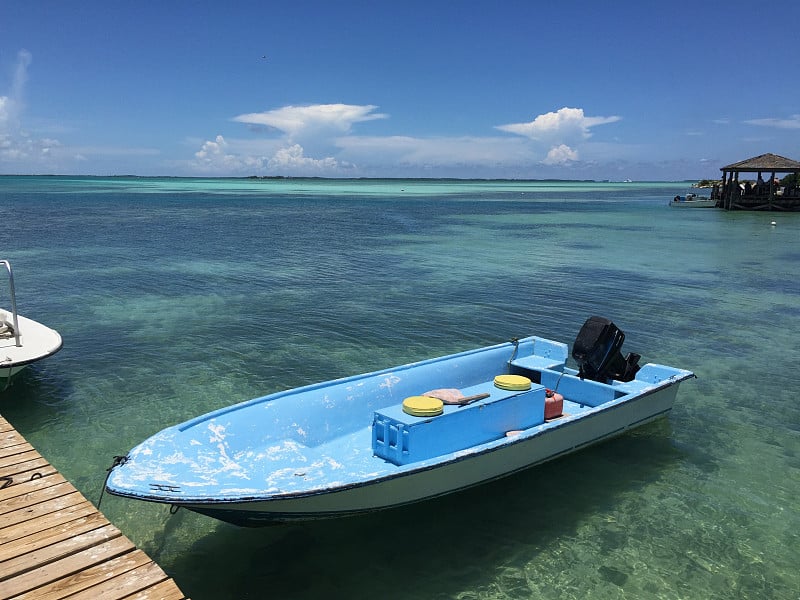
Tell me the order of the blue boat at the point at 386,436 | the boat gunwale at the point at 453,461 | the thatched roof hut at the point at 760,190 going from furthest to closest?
the thatched roof hut at the point at 760,190, the blue boat at the point at 386,436, the boat gunwale at the point at 453,461

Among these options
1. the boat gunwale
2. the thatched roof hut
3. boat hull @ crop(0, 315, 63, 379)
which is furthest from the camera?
the thatched roof hut

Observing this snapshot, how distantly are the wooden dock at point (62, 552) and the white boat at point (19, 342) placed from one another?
15.1 feet

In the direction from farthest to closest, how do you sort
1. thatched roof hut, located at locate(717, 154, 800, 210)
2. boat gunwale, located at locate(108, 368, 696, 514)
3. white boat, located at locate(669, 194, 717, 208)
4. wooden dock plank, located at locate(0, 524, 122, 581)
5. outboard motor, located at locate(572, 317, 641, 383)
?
white boat, located at locate(669, 194, 717, 208)
thatched roof hut, located at locate(717, 154, 800, 210)
outboard motor, located at locate(572, 317, 641, 383)
boat gunwale, located at locate(108, 368, 696, 514)
wooden dock plank, located at locate(0, 524, 122, 581)

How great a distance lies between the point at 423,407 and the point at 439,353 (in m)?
6.84

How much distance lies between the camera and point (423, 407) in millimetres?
7355

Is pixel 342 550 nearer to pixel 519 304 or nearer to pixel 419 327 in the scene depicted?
pixel 419 327

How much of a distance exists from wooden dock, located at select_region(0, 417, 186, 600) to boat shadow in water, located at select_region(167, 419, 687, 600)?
131 cm

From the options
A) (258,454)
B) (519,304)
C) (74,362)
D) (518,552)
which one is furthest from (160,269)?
(518,552)

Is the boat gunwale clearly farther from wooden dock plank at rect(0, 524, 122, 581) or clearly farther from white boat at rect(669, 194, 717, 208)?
white boat at rect(669, 194, 717, 208)

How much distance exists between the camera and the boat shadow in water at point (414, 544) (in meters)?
6.37

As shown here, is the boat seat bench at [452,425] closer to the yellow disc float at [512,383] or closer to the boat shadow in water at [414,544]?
the yellow disc float at [512,383]

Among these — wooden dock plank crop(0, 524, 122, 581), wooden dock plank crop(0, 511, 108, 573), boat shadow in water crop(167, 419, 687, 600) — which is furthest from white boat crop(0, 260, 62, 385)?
wooden dock plank crop(0, 524, 122, 581)

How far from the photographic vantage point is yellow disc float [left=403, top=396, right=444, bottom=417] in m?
7.32

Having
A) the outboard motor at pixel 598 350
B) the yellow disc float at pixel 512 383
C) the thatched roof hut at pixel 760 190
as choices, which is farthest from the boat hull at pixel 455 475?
the thatched roof hut at pixel 760 190
